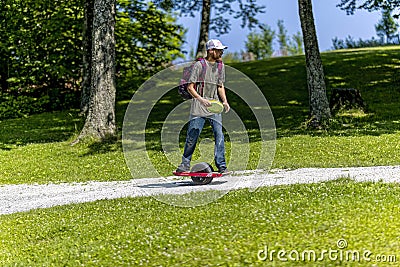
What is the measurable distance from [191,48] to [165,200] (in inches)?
1790

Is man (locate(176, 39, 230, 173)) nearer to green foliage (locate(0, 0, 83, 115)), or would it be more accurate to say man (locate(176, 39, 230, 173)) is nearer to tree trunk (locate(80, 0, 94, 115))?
tree trunk (locate(80, 0, 94, 115))

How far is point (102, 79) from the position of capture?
20.3 meters

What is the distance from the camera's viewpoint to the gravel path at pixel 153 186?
39.0 feet

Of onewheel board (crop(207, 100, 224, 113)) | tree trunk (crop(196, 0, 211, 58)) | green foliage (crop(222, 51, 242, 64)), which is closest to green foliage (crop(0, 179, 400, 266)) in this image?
onewheel board (crop(207, 100, 224, 113))

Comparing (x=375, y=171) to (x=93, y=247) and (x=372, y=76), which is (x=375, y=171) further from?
(x=372, y=76)

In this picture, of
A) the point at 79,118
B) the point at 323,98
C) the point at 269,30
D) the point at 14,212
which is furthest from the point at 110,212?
the point at 269,30

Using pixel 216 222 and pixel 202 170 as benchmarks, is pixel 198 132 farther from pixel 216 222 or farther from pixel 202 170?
pixel 216 222

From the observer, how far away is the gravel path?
39.0 feet

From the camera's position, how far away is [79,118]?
1104 inches

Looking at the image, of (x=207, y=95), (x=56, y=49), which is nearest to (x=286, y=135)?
(x=207, y=95)

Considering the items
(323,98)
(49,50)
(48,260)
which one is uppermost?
(49,50)

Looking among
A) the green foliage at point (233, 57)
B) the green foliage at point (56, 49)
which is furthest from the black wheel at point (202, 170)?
the green foliage at point (233, 57)

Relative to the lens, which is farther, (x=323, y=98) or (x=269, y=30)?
(x=269, y=30)

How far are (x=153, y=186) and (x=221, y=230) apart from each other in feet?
17.2
